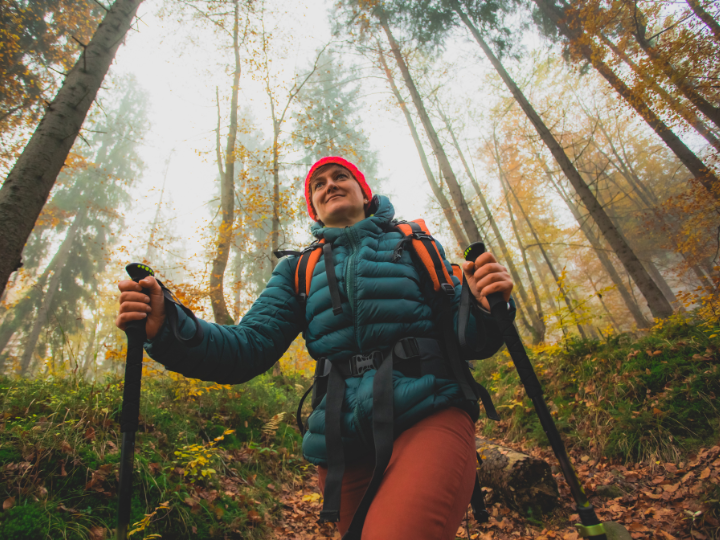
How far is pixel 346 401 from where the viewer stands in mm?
1450

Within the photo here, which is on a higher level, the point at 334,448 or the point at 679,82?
the point at 679,82

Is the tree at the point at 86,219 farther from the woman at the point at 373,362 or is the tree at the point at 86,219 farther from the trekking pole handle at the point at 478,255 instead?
the trekking pole handle at the point at 478,255

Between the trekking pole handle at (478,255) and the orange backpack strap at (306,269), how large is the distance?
90 centimetres

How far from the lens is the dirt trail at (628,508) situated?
8.52ft

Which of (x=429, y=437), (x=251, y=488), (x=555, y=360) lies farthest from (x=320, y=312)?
(x=555, y=360)

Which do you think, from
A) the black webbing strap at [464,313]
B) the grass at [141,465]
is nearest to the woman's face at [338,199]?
the black webbing strap at [464,313]

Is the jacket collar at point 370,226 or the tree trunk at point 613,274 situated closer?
the jacket collar at point 370,226

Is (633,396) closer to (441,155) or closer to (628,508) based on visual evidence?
(628,508)

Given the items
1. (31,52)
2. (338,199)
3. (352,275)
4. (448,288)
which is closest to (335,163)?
(338,199)

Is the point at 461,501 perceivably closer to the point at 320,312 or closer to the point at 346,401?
the point at 346,401

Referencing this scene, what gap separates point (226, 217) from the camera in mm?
8250

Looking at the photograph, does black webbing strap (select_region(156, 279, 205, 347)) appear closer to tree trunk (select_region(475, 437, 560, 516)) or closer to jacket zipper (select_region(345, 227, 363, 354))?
jacket zipper (select_region(345, 227, 363, 354))

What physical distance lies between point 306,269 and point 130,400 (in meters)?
1.04

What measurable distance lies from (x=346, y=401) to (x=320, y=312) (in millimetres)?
489
